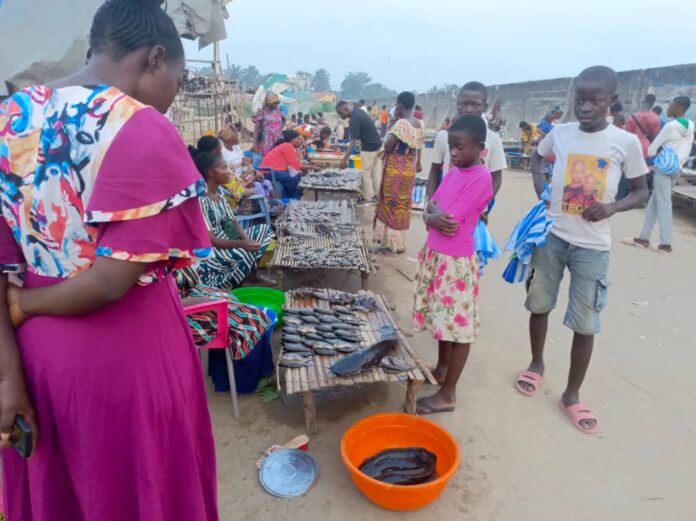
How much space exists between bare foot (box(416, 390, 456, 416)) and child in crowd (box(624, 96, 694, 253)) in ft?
18.2

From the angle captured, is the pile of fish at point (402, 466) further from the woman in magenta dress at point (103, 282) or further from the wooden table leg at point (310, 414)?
the woman in magenta dress at point (103, 282)

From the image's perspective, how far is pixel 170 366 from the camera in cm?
130

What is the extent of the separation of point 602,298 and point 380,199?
3.88 meters

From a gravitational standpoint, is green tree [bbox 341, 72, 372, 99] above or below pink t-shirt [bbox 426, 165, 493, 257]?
above

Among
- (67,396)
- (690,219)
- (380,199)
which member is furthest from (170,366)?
(690,219)

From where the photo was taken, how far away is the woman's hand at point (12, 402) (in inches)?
45.5

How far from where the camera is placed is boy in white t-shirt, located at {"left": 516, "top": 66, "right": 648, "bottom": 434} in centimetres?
278

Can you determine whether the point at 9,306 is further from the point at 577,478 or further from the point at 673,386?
the point at 673,386

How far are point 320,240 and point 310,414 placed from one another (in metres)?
2.67

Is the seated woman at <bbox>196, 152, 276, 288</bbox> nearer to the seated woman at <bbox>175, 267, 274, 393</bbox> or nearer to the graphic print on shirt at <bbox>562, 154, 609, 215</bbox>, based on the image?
the seated woman at <bbox>175, 267, 274, 393</bbox>

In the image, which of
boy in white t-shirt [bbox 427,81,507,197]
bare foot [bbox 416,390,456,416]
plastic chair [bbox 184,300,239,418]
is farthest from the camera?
boy in white t-shirt [bbox 427,81,507,197]

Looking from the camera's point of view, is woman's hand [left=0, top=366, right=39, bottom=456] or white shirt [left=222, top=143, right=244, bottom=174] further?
white shirt [left=222, top=143, right=244, bottom=174]

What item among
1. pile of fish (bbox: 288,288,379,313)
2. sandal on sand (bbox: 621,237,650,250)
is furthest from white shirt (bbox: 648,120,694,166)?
pile of fish (bbox: 288,288,379,313)

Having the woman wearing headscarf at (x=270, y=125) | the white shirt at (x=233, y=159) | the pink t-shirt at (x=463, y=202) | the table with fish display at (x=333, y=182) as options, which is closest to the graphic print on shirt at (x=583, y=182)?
the pink t-shirt at (x=463, y=202)
